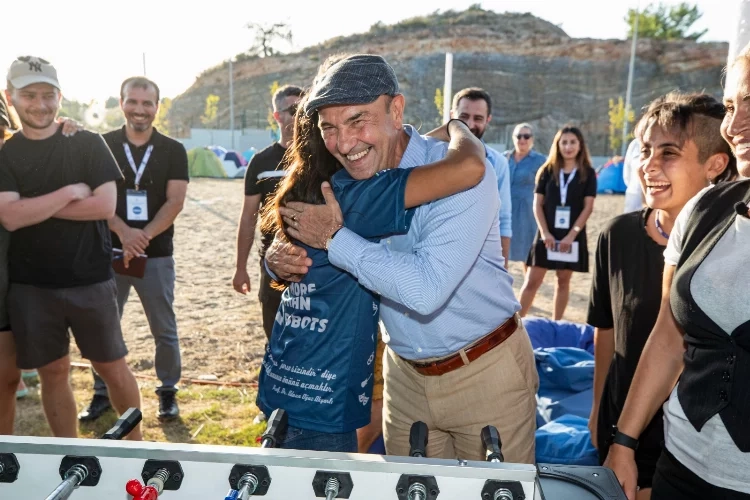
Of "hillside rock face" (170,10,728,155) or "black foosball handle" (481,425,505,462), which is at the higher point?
"hillside rock face" (170,10,728,155)

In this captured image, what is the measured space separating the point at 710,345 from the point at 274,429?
3.71 ft

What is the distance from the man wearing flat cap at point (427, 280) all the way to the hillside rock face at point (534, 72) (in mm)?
40352

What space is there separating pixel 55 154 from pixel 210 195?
14.5m

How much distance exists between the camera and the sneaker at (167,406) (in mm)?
4164

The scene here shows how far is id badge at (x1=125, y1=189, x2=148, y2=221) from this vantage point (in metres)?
4.16

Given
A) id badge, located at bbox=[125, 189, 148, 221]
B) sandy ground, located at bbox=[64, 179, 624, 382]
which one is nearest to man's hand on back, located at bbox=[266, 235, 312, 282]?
id badge, located at bbox=[125, 189, 148, 221]

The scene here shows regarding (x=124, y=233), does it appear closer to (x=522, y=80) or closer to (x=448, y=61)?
(x=448, y=61)

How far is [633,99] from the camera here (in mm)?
44781

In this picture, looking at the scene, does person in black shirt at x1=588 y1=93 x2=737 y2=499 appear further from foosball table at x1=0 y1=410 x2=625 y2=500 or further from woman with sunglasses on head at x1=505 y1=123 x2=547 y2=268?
woman with sunglasses on head at x1=505 y1=123 x2=547 y2=268

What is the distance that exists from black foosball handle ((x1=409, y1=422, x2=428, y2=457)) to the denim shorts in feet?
1.04

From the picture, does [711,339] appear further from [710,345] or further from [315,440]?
[315,440]

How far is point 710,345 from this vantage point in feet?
5.00

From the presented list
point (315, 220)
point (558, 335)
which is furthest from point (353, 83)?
point (558, 335)

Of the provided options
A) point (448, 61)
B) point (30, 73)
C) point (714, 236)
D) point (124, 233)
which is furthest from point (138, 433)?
point (448, 61)
